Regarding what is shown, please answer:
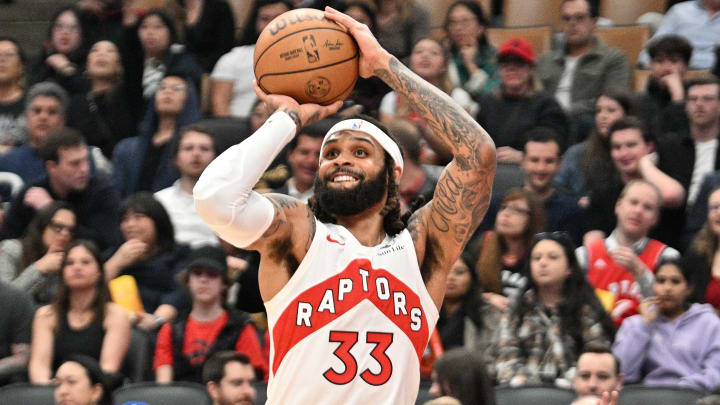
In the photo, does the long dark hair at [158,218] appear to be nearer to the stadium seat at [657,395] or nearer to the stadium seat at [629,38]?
the stadium seat at [657,395]

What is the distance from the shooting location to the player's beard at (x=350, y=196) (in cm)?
469

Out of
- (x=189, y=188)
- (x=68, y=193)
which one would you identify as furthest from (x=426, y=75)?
(x=68, y=193)

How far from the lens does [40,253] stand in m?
8.31

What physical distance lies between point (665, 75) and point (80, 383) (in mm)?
4898

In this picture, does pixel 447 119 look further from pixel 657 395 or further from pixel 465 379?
pixel 657 395

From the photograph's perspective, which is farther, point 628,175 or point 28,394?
point 628,175

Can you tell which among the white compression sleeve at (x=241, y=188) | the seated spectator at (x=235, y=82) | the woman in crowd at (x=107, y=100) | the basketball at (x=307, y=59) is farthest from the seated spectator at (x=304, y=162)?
the white compression sleeve at (x=241, y=188)

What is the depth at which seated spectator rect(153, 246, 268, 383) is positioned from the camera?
7.45m

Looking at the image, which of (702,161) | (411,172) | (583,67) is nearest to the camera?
(411,172)

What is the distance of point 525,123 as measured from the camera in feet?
30.5

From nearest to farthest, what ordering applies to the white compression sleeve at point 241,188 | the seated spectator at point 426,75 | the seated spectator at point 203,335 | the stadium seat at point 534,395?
1. the white compression sleeve at point 241,188
2. the stadium seat at point 534,395
3. the seated spectator at point 203,335
4. the seated spectator at point 426,75

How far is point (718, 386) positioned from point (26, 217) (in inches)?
184

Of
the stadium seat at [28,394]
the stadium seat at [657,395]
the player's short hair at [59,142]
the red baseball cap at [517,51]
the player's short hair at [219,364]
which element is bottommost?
the stadium seat at [657,395]

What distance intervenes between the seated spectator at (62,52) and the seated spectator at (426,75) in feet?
9.05
